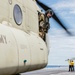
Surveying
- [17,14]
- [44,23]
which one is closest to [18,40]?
[17,14]

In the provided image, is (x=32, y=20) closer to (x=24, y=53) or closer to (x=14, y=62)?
(x=24, y=53)

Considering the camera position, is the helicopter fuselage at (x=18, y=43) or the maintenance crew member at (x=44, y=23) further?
the maintenance crew member at (x=44, y=23)

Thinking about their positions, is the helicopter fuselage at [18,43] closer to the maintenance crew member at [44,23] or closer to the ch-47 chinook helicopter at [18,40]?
the ch-47 chinook helicopter at [18,40]

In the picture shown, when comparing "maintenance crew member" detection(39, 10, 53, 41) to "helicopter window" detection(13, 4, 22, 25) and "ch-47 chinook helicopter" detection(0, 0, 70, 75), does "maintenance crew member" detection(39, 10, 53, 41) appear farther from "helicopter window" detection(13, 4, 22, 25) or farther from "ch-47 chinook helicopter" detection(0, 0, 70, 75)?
"helicopter window" detection(13, 4, 22, 25)

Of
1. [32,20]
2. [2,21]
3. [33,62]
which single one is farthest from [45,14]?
[2,21]

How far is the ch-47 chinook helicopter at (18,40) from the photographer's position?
5.30 m

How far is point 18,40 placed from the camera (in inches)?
235

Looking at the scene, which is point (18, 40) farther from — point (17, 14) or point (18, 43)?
point (17, 14)

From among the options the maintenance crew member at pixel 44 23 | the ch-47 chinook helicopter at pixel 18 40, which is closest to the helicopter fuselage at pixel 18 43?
the ch-47 chinook helicopter at pixel 18 40

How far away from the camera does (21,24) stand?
7.04 meters

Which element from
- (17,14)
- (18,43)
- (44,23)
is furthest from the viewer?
(44,23)

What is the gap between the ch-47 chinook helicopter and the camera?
5.30 meters

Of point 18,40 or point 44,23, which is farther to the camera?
point 44,23

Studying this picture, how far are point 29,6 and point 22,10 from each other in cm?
95
